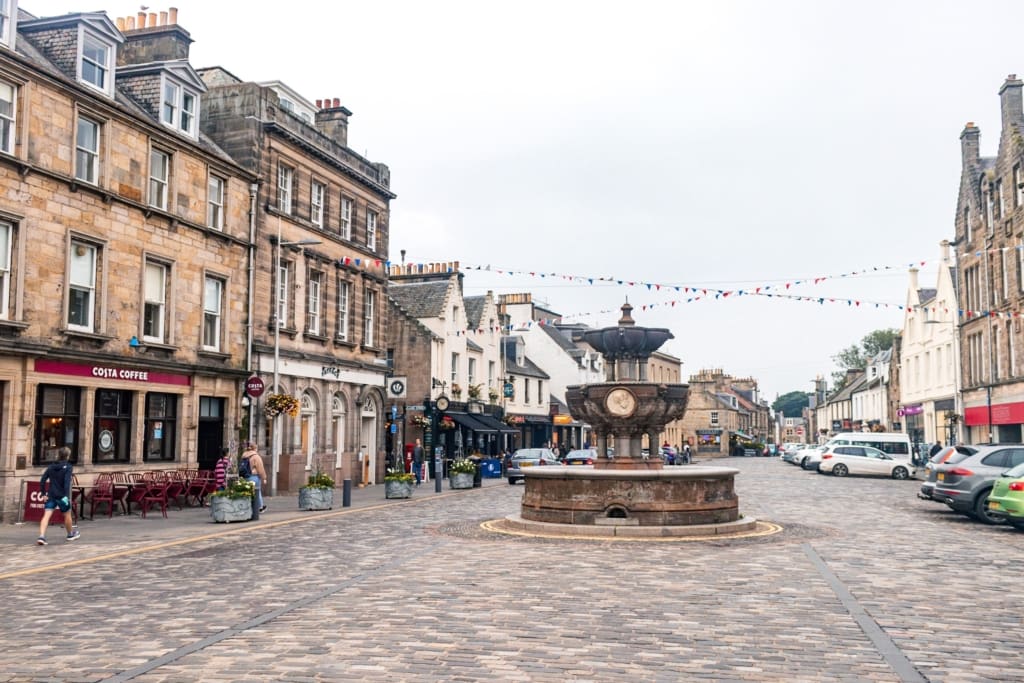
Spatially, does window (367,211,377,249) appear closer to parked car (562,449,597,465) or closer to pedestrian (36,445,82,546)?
parked car (562,449,597,465)

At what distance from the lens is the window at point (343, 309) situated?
3444 cm

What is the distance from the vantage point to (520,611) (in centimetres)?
927

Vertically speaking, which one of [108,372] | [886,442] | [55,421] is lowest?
[886,442]

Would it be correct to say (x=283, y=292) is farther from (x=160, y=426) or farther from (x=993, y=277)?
(x=993, y=277)

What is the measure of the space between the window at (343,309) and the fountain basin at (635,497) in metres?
18.3

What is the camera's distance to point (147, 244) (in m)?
24.1

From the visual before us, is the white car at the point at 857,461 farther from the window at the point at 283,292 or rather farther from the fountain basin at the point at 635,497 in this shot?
the fountain basin at the point at 635,497

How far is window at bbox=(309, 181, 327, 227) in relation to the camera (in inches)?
1284

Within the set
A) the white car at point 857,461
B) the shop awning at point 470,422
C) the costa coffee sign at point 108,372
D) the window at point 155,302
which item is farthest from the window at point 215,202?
the white car at point 857,461

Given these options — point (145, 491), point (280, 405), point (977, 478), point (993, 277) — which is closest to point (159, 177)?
point (280, 405)

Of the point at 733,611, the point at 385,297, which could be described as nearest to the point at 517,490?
the point at 385,297

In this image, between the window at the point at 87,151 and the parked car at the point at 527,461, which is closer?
the window at the point at 87,151

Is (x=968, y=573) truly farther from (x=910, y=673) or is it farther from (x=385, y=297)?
(x=385, y=297)

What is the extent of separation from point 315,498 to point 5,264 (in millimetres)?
8626
